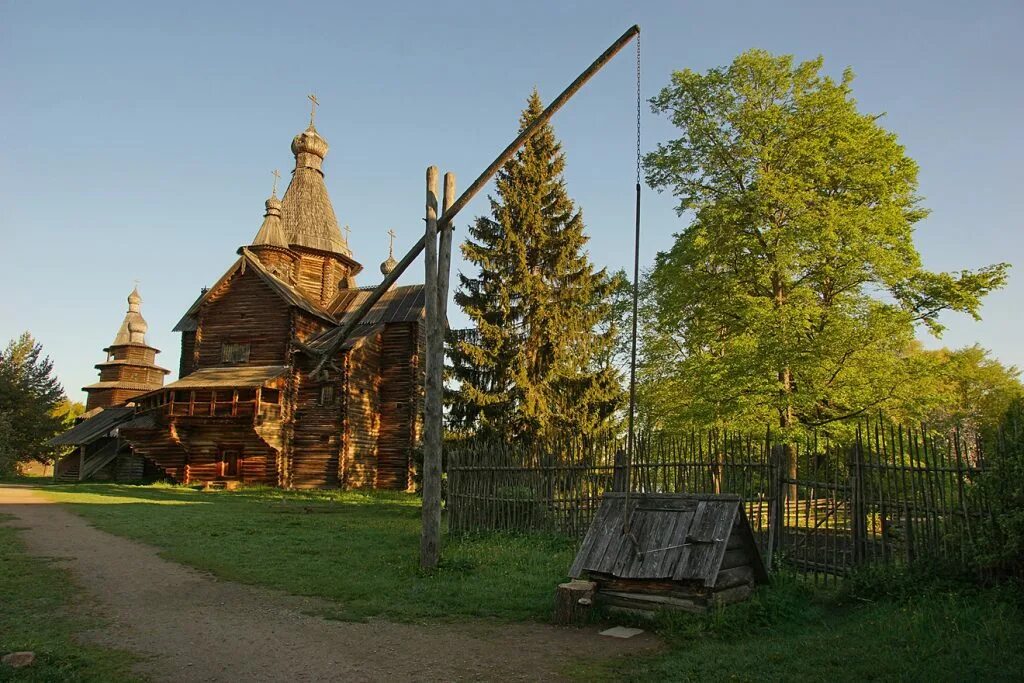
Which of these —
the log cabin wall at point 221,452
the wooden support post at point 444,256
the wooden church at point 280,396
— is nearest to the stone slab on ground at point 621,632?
the wooden support post at point 444,256

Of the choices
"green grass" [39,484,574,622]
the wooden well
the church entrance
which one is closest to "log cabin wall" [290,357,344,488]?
the church entrance

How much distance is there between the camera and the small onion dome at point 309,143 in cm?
4250

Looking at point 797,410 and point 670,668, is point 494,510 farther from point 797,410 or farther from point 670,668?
point 797,410

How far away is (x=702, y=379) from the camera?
19.9 metres

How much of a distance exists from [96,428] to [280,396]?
48.6 feet

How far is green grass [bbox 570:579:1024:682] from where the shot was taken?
19.6ft

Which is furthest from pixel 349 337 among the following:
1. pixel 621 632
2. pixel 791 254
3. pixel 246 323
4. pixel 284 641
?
pixel 621 632

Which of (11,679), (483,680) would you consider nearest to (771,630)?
(483,680)

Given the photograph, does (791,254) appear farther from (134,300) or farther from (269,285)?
(134,300)

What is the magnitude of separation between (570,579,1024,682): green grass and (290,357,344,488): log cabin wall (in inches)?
1102

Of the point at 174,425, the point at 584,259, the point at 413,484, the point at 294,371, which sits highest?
the point at 584,259

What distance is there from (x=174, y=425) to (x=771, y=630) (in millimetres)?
31360

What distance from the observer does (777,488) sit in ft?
33.6

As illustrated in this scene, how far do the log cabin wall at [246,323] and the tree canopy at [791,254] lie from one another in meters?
20.9
